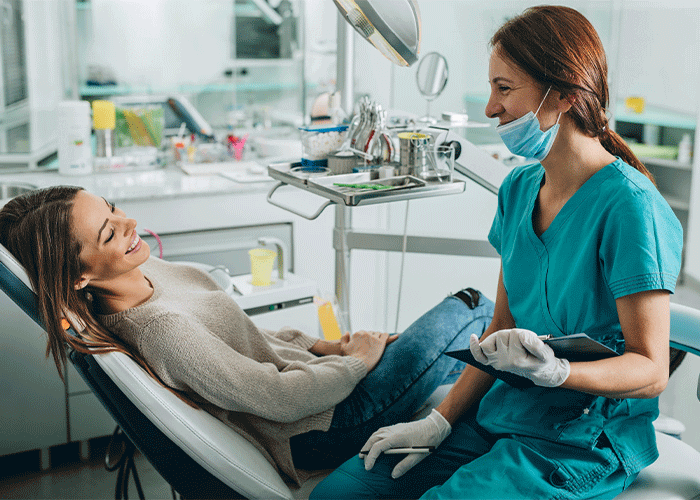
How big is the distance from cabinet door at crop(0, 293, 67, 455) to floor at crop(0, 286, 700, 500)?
0.31 ft

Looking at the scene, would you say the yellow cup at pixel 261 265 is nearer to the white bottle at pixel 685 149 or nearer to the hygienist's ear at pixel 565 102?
the hygienist's ear at pixel 565 102

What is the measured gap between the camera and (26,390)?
6.26 feet

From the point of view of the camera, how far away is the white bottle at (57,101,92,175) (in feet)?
7.73

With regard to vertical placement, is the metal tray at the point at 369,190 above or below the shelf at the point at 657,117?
below

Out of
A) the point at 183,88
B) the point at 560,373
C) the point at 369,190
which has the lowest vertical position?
the point at 560,373

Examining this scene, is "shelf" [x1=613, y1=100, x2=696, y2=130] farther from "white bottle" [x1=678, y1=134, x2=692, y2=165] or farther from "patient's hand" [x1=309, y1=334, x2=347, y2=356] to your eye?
"patient's hand" [x1=309, y1=334, x2=347, y2=356]

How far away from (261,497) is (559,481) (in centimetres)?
50

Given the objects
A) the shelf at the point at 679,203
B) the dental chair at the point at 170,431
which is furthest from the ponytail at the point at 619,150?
the shelf at the point at 679,203

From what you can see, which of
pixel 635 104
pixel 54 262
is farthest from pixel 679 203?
pixel 54 262

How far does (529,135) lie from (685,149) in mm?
2757

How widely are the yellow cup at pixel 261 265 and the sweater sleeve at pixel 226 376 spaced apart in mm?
631

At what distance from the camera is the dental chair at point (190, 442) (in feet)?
3.69

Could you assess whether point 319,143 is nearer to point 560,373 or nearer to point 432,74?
point 432,74

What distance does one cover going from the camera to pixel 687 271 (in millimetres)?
3510
